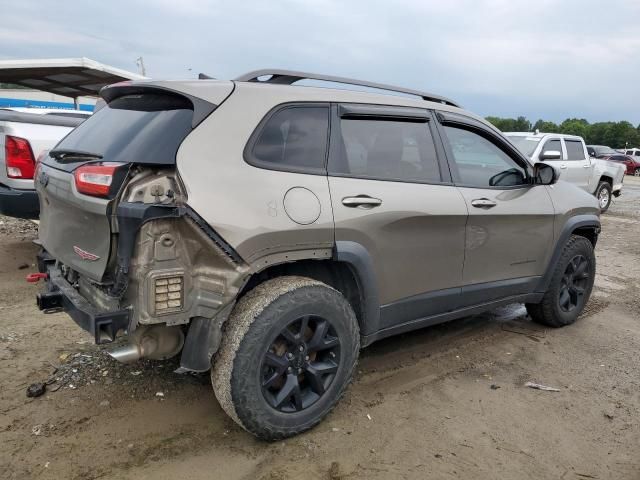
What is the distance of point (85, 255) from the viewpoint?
264 cm

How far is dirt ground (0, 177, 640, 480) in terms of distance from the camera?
2.64 metres

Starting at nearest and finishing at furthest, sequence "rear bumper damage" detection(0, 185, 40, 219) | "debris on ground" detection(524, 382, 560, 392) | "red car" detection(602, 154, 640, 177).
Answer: "debris on ground" detection(524, 382, 560, 392)
"rear bumper damage" detection(0, 185, 40, 219)
"red car" detection(602, 154, 640, 177)

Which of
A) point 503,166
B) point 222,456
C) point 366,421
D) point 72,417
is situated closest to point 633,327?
point 503,166

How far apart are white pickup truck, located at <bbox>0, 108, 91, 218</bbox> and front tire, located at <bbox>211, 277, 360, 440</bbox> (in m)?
3.41

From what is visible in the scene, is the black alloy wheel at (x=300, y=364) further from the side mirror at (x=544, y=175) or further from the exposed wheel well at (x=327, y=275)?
the side mirror at (x=544, y=175)

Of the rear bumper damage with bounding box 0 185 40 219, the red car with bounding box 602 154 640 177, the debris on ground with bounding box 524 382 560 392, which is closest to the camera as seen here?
the debris on ground with bounding box 524 382 560 392

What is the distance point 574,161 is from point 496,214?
9597 mm

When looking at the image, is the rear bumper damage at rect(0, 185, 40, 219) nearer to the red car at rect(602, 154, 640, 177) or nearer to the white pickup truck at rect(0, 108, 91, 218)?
the white pickup truck at rect(0, 108, 91, 218)

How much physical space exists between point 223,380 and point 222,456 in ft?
1.39

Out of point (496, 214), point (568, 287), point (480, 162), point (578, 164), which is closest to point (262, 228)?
point (496, 214)

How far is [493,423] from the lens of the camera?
311cm

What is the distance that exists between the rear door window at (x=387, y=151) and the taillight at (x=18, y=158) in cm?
366

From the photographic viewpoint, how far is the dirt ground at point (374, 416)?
2643mm

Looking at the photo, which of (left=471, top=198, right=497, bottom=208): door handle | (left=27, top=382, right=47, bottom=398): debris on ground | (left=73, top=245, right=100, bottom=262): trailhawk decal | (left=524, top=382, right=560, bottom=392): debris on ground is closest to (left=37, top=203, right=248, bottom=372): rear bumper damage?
(left=73, top=245, right=100, bottom=262): trailhawk decal
